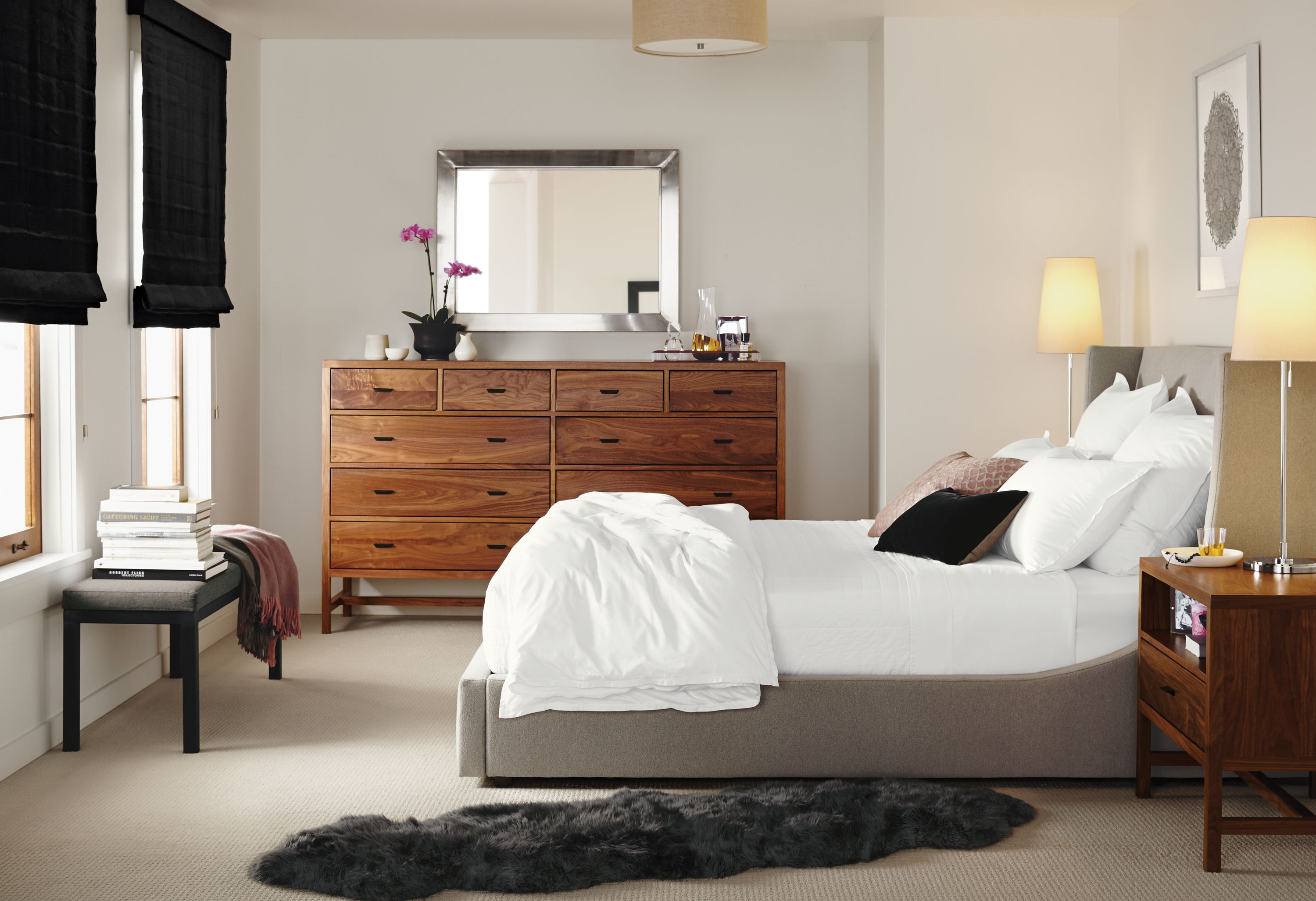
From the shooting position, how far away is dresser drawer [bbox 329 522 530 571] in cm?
491

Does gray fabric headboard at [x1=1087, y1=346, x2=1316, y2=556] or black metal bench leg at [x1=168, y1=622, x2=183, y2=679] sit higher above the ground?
gray fabric headboard at [x1=1087, y1=346, x2=1316, y2=556]

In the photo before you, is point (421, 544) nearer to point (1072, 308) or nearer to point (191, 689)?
point (191, 689)

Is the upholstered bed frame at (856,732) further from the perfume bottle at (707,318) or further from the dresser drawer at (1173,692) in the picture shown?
the perfume bottle at (707,318)

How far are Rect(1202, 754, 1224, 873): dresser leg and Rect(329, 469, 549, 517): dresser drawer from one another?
9.76 ft

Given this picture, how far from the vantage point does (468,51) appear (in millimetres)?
5309

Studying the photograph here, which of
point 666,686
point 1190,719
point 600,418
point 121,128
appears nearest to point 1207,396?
point 1190,719

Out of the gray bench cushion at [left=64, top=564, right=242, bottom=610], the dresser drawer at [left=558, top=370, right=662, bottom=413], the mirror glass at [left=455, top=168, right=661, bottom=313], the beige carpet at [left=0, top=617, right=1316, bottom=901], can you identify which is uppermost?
the mirror glass at [left=455, top=168, right=661, bottom=313]

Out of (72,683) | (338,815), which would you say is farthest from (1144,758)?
(72,683)

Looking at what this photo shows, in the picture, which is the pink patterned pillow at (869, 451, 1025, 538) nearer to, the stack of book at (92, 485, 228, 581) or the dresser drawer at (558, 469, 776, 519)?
the dresser drawer at (558, 469, 776, 519)

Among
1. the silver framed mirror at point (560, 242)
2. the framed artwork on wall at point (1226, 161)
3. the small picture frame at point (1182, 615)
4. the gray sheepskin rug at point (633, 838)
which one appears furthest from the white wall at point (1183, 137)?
the gray sheepskin rug at point (633, 838)

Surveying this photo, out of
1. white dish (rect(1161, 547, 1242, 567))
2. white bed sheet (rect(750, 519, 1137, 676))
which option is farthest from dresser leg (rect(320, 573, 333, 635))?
white dish (rect(1161, 547, 1242, 567))

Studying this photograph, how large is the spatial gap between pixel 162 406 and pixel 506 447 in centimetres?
138

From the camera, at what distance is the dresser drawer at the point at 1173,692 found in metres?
2.54

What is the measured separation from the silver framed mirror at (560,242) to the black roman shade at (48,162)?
6.48ft
